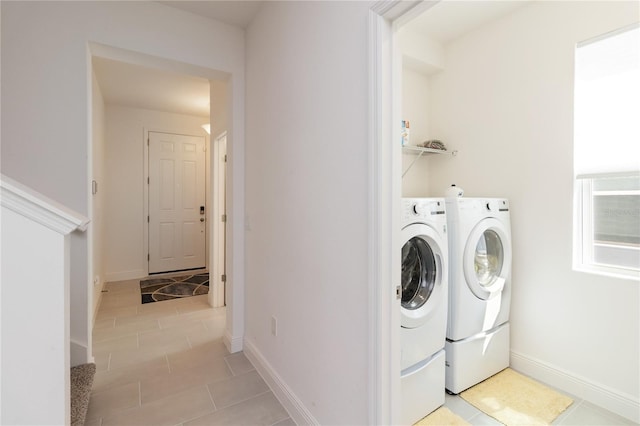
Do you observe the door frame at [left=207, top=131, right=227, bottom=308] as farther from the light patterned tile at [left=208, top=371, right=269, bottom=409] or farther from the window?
the window

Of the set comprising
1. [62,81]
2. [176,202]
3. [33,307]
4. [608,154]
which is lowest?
[33,307]

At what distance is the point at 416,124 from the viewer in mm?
2818

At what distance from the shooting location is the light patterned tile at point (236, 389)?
6.04 ft

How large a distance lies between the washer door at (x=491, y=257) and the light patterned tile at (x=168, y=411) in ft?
6.10

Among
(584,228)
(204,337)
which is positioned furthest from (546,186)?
(204,337)

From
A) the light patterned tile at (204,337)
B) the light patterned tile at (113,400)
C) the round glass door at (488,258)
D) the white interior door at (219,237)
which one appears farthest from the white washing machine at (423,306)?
the white interior door at (219,237)

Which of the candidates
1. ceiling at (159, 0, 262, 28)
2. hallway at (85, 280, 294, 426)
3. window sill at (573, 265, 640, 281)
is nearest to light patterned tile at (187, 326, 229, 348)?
hallway at (85, 280, 294, 426)

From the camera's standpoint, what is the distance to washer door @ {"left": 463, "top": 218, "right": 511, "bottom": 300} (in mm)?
2008

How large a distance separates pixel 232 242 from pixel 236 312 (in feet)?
1.89

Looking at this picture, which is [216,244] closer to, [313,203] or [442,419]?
[313,203]

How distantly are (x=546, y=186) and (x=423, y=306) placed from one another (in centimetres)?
126

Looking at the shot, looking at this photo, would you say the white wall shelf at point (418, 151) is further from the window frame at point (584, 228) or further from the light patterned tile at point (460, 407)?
the light patterned tile at point (460, 407)

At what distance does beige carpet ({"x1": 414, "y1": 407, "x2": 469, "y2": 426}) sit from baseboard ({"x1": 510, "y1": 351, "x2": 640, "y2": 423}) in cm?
81

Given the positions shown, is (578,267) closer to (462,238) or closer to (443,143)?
(462,238)
